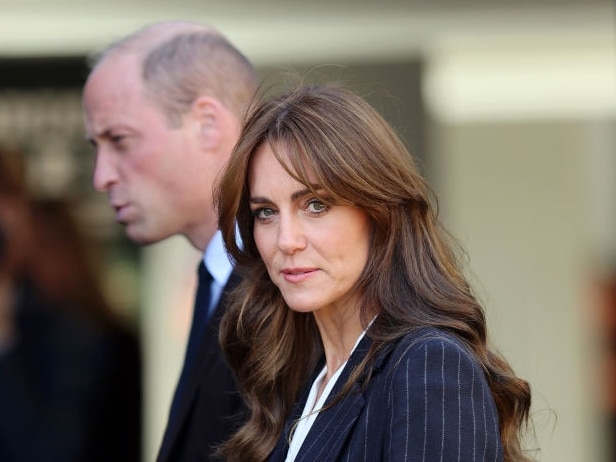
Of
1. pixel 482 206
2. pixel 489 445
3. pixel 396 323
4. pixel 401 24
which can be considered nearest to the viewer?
pixel 489 445

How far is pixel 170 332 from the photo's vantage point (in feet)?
20.9

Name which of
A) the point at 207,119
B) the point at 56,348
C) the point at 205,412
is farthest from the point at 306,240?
the point at 56,348

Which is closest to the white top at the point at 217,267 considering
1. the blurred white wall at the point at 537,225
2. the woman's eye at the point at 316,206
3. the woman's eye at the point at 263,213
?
the woman's eye at the point at 263,213

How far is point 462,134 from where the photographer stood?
22.9ft

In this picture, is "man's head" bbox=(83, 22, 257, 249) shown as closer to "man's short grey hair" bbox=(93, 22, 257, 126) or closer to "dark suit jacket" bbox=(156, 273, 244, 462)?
"man's short grey hair" bbox=(93, 22, 257, 126)

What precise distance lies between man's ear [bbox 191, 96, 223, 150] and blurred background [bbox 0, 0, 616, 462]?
2.05 m

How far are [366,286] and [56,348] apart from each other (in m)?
3.58

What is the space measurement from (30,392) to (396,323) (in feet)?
11.0

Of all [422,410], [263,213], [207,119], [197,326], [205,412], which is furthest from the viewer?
[207,119]

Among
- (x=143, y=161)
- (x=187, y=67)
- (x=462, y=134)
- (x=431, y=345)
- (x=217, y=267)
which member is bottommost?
(x=431, y=345)

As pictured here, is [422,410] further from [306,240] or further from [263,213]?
[263,213]

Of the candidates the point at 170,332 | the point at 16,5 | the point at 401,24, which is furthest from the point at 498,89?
the point at 16,5

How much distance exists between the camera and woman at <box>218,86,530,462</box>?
2031 millimetres

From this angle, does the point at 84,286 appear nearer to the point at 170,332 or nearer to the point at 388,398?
the point at 170,332
